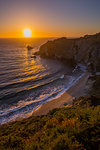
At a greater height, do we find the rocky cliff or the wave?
the rocky cliff

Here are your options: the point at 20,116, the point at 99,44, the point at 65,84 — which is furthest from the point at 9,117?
the point at 99,44

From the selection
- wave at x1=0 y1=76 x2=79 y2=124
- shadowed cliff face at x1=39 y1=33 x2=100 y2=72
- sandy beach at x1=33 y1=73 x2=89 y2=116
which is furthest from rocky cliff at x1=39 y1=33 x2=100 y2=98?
wave at x1=0 y1=76 x2=79 y2=124

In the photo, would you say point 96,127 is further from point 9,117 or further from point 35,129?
point 9,117

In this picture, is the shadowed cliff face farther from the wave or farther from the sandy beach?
the wave

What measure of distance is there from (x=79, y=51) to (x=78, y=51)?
55 cm

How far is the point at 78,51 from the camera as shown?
156 ft

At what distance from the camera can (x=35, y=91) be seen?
2162 cm

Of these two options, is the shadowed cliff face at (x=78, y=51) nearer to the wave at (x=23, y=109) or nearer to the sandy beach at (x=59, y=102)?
the sandy beach at (x=59, y=102)

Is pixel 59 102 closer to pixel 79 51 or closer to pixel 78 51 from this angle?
pixel 79 51

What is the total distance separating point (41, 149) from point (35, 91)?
17.2 meters

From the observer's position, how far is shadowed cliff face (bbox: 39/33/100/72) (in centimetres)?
3723

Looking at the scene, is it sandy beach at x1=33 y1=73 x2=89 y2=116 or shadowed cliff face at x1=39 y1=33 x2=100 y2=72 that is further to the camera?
shadowed cliff face at x1=39 y1=33 x2=100 y2=72

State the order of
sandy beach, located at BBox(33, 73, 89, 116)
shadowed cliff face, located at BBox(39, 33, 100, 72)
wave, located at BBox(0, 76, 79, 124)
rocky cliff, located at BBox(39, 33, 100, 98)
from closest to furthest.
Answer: wave, located at BBox(0, 76, 79, 124)
sandy beach, located at BBox(33, 73, 89, 116)
rocky cliff, located at BBox(39, 33, 100, 98)
shadowed cliff face, located at BBox(39, 33, 100, 72)

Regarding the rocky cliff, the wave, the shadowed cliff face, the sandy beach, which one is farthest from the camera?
the shadowed cliff face
